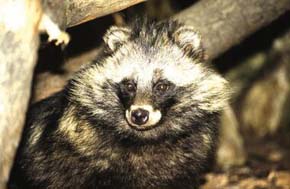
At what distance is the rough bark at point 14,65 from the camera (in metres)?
3.41

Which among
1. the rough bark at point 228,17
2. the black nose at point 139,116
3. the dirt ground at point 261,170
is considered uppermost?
the rough bark at point 228,17

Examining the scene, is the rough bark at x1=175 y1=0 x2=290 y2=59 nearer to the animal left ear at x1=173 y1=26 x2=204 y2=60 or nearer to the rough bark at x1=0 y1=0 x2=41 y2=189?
the animal left ear at x1=173 y1=26 x2=204 y2=60

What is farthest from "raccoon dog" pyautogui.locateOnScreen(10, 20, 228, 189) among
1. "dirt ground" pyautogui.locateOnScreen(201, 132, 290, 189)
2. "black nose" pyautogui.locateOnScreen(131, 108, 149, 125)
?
"dirt ground" pyautogui.locateOnScreen(201, 132, 290, 189)

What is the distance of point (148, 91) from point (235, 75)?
4087mm

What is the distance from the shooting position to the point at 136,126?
4621mm

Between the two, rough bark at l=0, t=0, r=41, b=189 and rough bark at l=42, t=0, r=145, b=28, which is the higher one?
rough bark at l=42, t=0, r=145, b=28

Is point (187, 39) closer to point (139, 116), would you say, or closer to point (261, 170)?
point (139, 116)

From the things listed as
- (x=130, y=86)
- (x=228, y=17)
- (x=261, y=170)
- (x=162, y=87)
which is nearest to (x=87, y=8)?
(x=130, y=86)

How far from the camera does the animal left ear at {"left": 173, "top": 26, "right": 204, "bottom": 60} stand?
16.4 ft

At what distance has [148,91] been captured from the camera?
4.68 meters

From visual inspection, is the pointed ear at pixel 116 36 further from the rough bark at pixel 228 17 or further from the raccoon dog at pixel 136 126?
the rough bark at pixel 228 17

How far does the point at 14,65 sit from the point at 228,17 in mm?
3062

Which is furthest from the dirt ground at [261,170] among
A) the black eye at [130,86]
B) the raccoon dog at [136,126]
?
the black eye at [130,86]

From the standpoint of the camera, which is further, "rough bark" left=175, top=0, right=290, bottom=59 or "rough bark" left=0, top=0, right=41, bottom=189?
"rough bark" left=175, top=0, right=290, bottom=59
